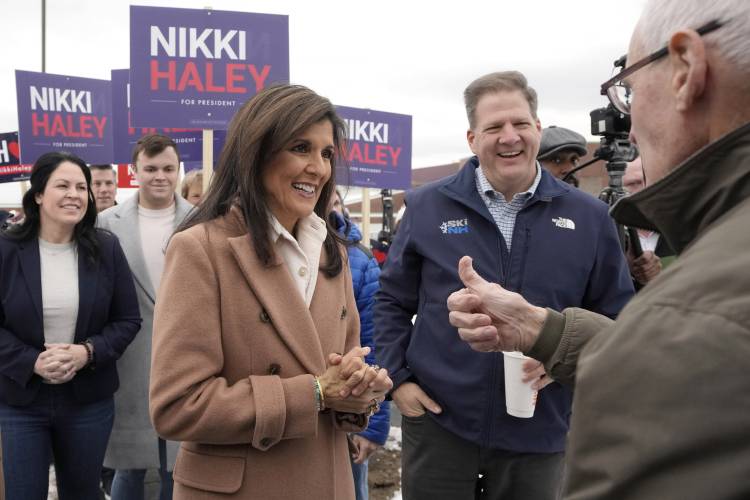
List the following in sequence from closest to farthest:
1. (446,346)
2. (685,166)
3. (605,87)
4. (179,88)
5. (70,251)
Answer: (685,166), (605,87), (446,346), (70,251), (179,88)

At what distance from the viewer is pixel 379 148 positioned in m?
8.27

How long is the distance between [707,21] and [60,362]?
297cm

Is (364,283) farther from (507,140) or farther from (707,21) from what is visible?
(707,21)

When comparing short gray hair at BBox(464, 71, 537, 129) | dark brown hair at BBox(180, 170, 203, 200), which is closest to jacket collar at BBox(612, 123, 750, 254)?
short gray hair at BBox(464, 71, 537, 129)

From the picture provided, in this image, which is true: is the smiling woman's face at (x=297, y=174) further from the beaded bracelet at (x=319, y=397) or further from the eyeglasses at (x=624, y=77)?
the eyeglasses at (x=624, y=77)

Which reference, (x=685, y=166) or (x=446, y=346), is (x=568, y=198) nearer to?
(x=446, y=346)

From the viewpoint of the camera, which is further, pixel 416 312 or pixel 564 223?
pixel 416 312

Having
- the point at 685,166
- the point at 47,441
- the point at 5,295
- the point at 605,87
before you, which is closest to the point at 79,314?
the point at 5,295

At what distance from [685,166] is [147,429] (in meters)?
3.30

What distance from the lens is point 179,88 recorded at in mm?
4363

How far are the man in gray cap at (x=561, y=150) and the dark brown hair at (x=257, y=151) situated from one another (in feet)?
7.83

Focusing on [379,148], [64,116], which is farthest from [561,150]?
[64,116]

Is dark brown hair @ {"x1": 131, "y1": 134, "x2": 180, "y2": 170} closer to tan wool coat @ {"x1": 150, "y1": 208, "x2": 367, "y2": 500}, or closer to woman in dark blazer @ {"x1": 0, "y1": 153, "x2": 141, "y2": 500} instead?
woman in dark blazer @ {"x1": 0, "y1": 153, "x2": 141, "y2": 500}

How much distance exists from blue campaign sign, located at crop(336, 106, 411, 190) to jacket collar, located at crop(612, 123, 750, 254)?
6898 millimetres
